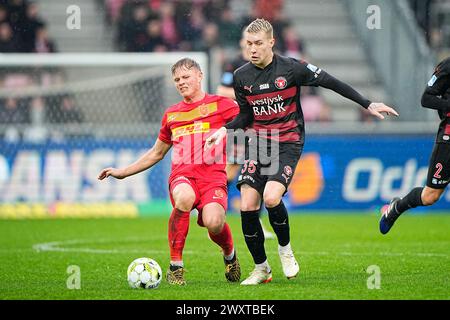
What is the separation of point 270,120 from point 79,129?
8.45 meters

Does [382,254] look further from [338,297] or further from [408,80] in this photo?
[408,80]

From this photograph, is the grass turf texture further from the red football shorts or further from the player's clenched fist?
the player's clenched fist

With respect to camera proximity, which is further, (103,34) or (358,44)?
(358,44)

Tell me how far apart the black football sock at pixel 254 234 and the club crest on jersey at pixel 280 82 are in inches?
40.5

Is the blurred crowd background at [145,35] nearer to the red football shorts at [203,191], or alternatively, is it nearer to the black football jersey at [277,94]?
the black football jersey at [277,94]

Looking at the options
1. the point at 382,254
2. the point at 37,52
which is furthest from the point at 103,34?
the point at 382,254

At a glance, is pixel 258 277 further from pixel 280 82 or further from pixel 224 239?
pixel 280 82

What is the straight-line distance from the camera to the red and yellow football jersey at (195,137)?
309 inches

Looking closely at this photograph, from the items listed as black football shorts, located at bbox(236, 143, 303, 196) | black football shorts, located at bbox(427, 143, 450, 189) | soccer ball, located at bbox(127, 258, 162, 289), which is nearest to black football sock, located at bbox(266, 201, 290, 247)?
black football shorts, located at bbox(236, 143, 303, 196)

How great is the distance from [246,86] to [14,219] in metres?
8.34

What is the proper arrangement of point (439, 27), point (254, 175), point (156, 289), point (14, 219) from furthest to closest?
point (439, 27)
point (14, 219)
point (254, 175)
point (156, 289)

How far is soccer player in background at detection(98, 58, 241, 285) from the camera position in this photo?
7.55m

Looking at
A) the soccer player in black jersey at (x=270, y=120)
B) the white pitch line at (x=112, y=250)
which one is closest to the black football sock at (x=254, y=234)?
the soccer player in black jersey at (x=270, y=120)

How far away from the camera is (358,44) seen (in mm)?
18547
